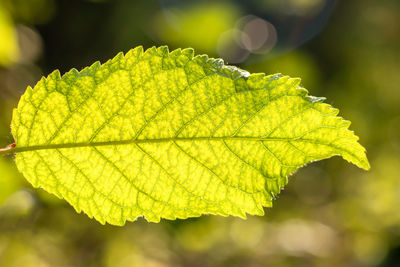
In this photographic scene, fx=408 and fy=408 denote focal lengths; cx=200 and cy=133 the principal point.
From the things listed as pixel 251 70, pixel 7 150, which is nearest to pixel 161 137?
pixel 7 150

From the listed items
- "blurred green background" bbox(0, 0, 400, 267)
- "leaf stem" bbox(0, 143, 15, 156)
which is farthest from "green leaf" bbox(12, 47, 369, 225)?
"blurred green background" bbox(0, 0, 400, 267)

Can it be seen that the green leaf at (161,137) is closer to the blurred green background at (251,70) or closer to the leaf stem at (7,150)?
the leaf stem at (7,150)

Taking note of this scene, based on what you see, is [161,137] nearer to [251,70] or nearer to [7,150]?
[7,150]

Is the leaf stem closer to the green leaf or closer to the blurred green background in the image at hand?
the green leaf

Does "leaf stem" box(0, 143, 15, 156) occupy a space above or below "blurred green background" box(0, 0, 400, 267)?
below

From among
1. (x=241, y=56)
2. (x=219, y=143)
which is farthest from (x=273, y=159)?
(x=241, y=56)

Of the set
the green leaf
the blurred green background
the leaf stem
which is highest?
the blurred green background
